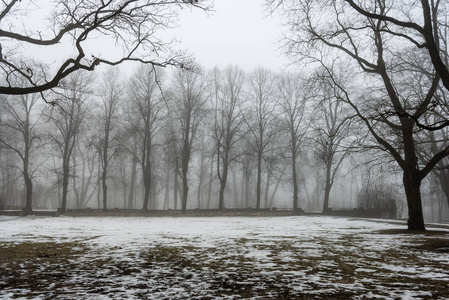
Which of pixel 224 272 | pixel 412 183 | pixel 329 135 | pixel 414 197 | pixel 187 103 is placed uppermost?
pixel 187 103

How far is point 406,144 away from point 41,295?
14.6 metres

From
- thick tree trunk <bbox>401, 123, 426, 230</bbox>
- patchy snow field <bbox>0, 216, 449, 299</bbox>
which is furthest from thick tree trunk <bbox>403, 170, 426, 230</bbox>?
patchy snow field <bbox>0, 216, 449, 299</bbox>

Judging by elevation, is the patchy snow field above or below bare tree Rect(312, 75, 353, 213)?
below

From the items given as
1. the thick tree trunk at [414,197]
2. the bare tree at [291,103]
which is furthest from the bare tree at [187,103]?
the thick tree trunk at [414,197]

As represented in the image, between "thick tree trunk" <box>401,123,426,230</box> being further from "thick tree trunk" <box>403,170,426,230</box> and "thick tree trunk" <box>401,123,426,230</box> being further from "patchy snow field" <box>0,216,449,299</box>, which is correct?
"patchy snow field" <box>0,216,449,299</box>

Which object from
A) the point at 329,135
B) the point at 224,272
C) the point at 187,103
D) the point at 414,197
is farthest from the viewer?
the point at 187,103

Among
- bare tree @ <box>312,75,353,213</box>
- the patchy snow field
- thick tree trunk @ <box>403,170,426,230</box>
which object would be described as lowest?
the patchy snow field

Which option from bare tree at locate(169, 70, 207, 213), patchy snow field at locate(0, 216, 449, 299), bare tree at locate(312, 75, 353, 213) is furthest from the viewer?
bare tree at locate(169, 70, 207, 213)

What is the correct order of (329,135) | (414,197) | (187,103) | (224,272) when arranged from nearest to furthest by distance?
(224,272) < (414,197) < (329,135) < (187,103)

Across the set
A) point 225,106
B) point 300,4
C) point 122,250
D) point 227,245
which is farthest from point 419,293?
point 225,106

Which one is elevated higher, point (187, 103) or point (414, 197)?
point (187, 103)

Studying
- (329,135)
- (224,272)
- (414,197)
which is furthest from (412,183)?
(224,272)

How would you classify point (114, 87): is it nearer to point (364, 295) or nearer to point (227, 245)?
point (227, 245)

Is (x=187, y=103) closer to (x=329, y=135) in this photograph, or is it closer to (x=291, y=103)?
(x=291, y=103)
